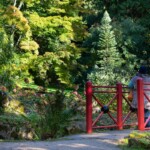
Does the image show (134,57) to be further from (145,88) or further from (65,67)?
(145,88)

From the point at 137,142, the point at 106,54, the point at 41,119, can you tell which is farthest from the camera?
the point at 106,54

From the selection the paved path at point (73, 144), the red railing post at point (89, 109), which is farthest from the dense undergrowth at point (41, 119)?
the paved path at point (73, 144)

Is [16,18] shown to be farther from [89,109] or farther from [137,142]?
[137,142]

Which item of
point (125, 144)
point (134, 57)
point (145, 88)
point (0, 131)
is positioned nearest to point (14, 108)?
point (0, 131)

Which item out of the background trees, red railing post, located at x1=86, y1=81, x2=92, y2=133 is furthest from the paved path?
the background trees

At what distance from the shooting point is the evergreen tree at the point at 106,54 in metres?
25.0

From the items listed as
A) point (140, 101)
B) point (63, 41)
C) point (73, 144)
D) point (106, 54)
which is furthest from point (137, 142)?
point (63, 41)

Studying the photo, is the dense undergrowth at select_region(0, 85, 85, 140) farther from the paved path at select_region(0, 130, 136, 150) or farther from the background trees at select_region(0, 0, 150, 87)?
the background trees at select_region(0, 0, 150, 87)

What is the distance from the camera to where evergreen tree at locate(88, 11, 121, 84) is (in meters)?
25.0

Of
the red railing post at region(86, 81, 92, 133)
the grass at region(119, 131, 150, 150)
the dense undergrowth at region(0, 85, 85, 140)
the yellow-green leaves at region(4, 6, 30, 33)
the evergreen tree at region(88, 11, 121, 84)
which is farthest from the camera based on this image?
the evergreen tree at region(88, 11, 121, 84)

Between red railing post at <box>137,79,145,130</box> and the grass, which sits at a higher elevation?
red railing post at <box>137,79,145,130</box>

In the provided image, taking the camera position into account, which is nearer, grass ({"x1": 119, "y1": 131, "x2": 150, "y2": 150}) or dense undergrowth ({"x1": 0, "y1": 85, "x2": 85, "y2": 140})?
grass ({"x1": 119, "y1": 131, "x2": 150, "y2": 150})

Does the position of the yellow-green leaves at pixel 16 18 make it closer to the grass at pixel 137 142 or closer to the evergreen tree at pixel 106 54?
the evergreen tree at pixel 106 54

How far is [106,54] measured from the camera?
26797 mm
